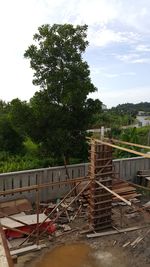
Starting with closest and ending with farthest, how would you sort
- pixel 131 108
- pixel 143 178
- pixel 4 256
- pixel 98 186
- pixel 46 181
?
pixel 4 256 → pixel 98 186 → pixel 46 181 → pixel 143 178 → pixel 131 108

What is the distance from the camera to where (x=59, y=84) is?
1499 centimetres

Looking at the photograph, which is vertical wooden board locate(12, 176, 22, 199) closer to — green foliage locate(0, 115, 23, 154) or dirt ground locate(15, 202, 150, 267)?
dirt ground locate(15, 202, 150, 267)

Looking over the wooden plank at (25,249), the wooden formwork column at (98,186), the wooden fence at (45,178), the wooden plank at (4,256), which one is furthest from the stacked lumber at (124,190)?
the wooden plank at (4,256)

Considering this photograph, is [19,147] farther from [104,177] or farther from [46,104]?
[104,177]

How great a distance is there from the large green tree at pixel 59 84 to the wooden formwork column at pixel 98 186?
11.2 ft

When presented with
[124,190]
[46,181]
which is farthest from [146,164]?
[46,181]

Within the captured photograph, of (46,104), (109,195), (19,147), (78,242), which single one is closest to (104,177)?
(109,195)

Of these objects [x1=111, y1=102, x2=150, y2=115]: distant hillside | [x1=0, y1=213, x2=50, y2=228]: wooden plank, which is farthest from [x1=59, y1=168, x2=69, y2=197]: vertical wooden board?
[x1=111, y1=102, x2=150, y2=115]: distant hillside

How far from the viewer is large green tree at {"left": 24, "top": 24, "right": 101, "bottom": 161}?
14641 millimetres

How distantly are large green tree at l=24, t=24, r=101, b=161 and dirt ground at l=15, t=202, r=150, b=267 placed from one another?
13.9 feet

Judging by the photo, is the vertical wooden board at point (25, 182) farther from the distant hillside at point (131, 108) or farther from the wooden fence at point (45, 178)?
the distant hillside at point (131, 108)

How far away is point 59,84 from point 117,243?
7417mm

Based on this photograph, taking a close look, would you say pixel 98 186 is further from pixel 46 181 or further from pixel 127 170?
pixel 127 170

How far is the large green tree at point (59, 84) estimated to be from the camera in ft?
48.0
